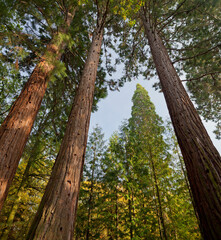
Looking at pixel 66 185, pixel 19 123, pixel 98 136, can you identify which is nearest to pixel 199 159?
pixel 66 185

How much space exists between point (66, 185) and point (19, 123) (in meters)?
1.84

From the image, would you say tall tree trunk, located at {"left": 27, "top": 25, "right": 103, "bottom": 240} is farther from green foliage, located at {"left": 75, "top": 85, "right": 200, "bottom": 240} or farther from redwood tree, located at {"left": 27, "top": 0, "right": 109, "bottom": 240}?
green foliage, located at {"left": 75, "top": 85, "right": 200, "bottom": 240}

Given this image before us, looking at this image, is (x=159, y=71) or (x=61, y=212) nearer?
(x=61, y=212)

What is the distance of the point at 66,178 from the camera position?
5.27 ft

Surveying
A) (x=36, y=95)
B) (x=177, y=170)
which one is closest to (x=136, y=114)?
(x=177, y=170)

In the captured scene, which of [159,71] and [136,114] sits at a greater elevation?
[136,114]

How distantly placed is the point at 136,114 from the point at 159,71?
32.7 ft

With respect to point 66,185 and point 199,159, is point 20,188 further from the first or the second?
point 199,159

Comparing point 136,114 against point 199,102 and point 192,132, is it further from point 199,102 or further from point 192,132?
point 192,132

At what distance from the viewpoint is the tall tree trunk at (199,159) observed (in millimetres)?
1404

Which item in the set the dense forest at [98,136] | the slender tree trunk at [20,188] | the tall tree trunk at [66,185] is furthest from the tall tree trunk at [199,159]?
the slender tree trunk at [20,188]

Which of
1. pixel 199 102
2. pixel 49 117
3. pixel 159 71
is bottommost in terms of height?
pixel 159 71

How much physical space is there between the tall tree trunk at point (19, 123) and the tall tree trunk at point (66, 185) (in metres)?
1.05

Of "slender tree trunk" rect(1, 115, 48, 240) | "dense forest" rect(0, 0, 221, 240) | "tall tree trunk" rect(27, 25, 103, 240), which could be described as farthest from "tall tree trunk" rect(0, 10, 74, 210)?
"slender tree trunk" rect(1, 115, 48, 240)
